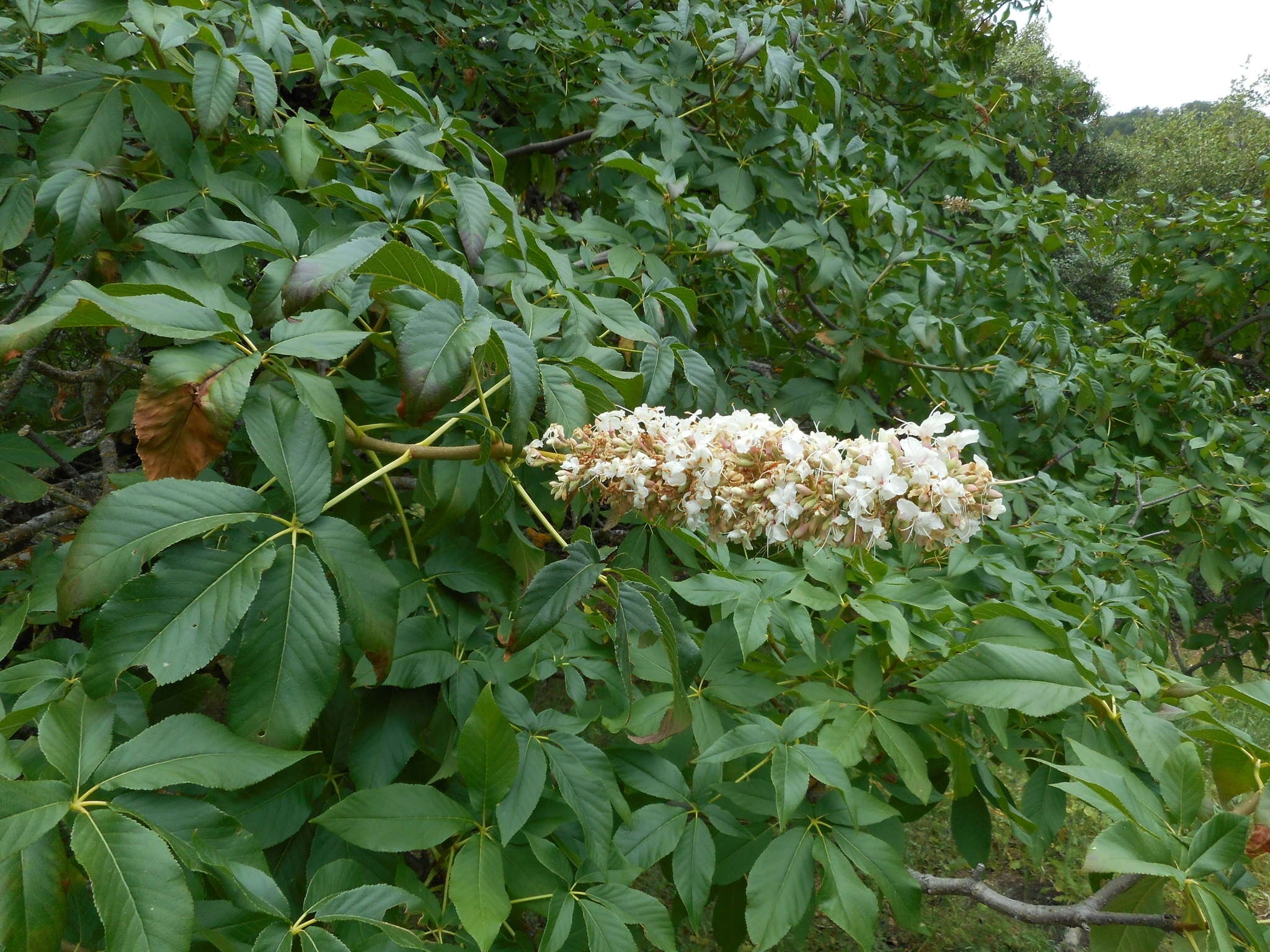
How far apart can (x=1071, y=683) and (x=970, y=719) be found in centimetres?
42

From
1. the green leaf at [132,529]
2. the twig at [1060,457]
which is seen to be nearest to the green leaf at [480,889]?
the green leaf at [132,529]

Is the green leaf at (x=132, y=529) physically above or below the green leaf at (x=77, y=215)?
below

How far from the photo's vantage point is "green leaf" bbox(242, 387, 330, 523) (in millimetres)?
954

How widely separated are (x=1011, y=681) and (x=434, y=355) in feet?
3.40

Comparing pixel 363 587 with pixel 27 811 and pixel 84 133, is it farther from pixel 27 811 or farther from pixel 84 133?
pixel 84 133

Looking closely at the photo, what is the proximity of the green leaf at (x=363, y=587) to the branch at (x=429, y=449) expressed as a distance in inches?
7.7

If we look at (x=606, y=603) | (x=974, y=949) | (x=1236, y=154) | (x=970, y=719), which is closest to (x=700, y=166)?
(x=606, y=603)

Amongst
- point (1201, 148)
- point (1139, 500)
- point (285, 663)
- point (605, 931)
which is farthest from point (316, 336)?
point (1201, 148)

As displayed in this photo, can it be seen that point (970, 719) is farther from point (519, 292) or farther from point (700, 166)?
point (700, 166)

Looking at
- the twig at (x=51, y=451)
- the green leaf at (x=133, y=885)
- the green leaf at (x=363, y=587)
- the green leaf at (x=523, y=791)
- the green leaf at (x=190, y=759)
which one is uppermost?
the green leaf at (x=363, y=587)

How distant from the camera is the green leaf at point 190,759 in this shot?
85cm

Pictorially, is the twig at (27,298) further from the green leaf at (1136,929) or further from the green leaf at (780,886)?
the green leaf at (1136,929)

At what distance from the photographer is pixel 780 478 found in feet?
3.46

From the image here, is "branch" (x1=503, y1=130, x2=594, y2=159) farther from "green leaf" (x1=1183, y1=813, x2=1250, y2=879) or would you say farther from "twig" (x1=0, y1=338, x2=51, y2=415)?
A: "green leaf" (x1=1183, y1=813, x2=1250, y2=879)
